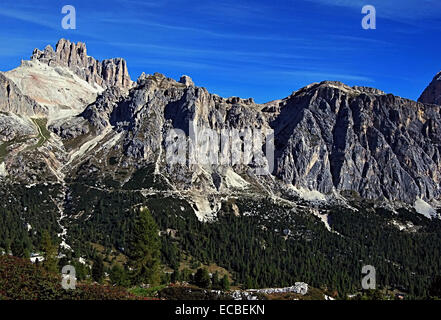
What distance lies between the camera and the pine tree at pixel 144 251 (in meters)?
88.2

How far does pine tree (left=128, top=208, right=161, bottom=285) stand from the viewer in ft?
289

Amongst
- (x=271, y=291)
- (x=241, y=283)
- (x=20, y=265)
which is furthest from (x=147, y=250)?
(x=241, y=283)

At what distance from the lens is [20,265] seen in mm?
52719

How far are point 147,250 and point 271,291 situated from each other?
2593 cm

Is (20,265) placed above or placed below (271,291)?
above

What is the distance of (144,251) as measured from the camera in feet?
295
